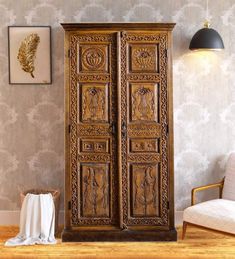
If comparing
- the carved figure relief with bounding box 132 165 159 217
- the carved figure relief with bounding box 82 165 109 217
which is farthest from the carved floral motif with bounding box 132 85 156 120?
the carved figure relief with bounding box 82 165 109 217

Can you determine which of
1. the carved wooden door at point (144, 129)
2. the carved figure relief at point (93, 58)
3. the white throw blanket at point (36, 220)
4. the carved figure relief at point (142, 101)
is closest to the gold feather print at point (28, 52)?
the carved figure relief at point (93, 58)

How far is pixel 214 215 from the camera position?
4.27m

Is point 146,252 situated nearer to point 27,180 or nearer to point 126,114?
point 126,114

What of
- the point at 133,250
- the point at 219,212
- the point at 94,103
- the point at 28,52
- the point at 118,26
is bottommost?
the point at 133,250

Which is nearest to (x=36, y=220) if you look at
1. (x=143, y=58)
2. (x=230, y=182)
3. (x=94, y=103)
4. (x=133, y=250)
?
(x=133, y=250)

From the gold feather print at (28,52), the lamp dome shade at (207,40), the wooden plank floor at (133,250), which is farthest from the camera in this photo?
the gold feather print at (28,52)

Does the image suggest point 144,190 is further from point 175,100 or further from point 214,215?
point 175,100

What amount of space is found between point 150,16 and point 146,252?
2.51 metres

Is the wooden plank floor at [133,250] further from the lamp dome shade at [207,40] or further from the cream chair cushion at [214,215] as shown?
the lamp dome shade at [207,40]

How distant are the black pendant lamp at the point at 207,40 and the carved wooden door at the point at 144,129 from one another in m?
0.44

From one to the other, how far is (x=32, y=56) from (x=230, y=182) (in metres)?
2.49

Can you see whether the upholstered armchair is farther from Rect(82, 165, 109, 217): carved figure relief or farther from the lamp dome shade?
the lamp dome shade

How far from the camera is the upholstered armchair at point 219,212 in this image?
419 centimetres

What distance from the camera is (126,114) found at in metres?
4.48
